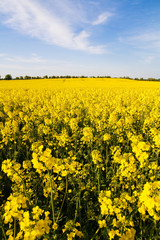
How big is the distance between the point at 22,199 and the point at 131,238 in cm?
127

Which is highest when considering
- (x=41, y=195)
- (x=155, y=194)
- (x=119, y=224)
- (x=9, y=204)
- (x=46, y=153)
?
(x=46, y=153)

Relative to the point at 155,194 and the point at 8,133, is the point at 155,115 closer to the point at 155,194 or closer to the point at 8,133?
the point at 155,194

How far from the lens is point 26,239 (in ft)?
4.24

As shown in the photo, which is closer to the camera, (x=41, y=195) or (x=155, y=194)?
(x=155, y=194)

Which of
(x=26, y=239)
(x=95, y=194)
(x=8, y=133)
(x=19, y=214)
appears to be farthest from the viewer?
(x=8, y=133)

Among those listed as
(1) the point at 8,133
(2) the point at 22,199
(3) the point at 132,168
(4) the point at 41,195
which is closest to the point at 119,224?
(3) the point at 132,168

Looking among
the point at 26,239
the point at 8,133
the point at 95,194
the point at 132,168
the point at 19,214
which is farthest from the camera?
the point at 8,133

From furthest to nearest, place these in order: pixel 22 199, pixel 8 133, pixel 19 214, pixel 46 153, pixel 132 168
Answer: pixel 8 133
pixel 132 168
pixel 46 153
pixel 22 199
pixel 19 214

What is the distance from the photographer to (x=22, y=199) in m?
1.70

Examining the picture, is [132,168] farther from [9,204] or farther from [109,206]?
[9,204]

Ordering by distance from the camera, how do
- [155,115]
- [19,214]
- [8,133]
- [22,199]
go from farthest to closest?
[155,115] < [8,133] < [22,199] < [19,214]

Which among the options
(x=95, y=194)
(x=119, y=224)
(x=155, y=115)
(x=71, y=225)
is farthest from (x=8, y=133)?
(x=155, y=115)

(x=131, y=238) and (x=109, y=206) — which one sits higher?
(x=109, y=206)

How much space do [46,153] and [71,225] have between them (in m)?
0.89
